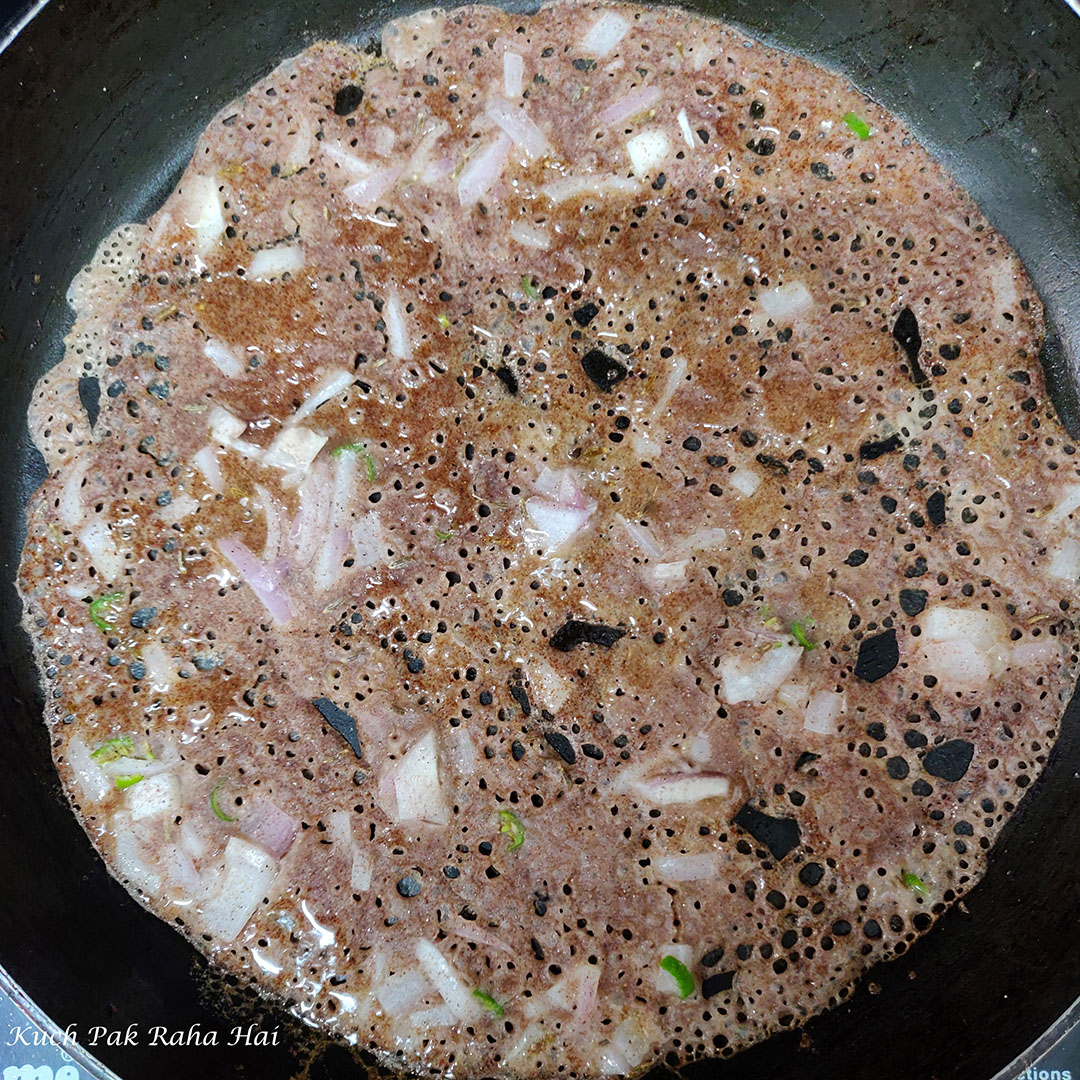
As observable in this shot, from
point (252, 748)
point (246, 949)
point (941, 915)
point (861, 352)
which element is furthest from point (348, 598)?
point (941, 915)

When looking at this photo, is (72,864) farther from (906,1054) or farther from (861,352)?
(861,352)

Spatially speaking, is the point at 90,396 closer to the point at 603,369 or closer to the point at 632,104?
the point at 603,369

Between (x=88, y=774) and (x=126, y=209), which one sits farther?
(x=126, y=209)

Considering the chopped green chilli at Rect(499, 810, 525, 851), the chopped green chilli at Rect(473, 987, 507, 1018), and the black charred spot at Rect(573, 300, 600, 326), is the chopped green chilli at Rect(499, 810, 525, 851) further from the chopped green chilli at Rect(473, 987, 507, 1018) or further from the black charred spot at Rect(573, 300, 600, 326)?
the black charred spot at Rect(573, 300, 600, 326)

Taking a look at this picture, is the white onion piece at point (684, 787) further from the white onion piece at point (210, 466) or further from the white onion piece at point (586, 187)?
the white onion piece at point (586, 187)

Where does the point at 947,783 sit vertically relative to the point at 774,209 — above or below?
below

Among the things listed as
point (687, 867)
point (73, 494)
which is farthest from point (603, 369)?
Result: point (73, 494)
